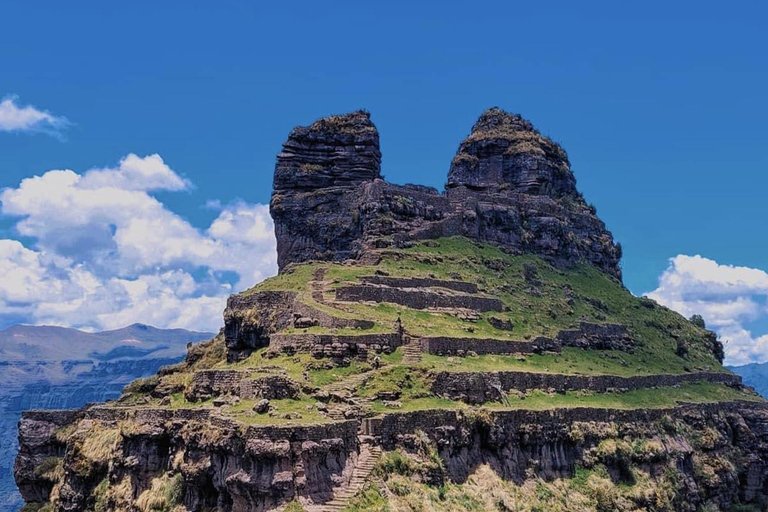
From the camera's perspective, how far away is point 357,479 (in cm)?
3906

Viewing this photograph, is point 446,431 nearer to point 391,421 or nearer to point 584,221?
point 391,421

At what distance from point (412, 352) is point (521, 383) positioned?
824cm

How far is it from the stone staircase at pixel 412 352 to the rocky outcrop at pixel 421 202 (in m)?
21.5

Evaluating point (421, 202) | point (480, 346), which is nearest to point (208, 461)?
point (480, 346)

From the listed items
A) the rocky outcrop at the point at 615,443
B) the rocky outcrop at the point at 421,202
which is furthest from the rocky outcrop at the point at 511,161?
the rocky outcrop at the point at 615,443

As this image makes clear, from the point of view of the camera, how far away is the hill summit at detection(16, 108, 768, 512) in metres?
40.6

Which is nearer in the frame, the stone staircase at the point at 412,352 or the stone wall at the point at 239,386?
the stone wall at the point at 239,386

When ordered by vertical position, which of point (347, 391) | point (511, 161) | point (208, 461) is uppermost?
point (511, 161)

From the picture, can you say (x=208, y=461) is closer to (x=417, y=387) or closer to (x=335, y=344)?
(x=335, y=344)

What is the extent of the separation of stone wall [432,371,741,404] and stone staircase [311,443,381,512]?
7.65 m

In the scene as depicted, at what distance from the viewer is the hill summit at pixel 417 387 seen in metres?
40.6

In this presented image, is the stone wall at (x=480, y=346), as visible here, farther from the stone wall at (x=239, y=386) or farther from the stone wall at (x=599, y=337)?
the stone wall at (x=239, y=386)

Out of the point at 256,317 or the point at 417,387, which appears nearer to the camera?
the point at 417,387

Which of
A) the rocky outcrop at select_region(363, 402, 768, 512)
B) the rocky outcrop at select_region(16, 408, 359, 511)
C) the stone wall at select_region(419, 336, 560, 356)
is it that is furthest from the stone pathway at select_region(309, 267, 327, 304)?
the rocky outcrop at select_region(16, 408, 359, 511)
